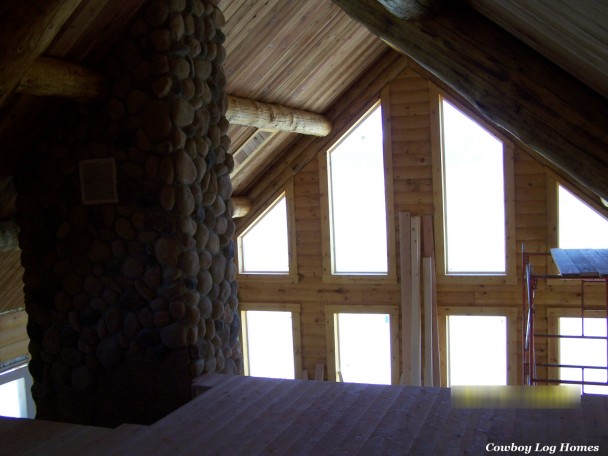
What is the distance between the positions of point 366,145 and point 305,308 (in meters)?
2.16

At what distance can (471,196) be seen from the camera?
717 cm

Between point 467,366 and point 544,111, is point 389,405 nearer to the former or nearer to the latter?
point 544,111

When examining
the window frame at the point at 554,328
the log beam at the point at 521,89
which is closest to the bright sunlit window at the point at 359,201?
the window frame at the point at 554,328

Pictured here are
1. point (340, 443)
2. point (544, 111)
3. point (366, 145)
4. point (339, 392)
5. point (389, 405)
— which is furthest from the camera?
point (366, 145)

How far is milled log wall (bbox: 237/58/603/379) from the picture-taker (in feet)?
22.6

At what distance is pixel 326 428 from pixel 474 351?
15.7 ft

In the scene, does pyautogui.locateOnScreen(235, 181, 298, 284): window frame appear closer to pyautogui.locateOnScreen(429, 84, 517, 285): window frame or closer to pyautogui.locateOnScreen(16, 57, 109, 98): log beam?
pyautogui.locateOnScreen(429, 84, 517, 285): window frame

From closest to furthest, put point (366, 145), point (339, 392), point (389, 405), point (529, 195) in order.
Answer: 1. point (389, 405)
2. point (339, 392)
3. point (529, 195)
4. point (366, 145)

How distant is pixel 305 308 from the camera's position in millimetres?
7820

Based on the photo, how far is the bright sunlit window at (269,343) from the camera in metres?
8.02

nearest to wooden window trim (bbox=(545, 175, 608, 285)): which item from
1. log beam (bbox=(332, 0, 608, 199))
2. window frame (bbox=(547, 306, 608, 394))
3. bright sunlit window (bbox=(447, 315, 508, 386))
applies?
window frame (bbox=(547, 306, 608, 394))

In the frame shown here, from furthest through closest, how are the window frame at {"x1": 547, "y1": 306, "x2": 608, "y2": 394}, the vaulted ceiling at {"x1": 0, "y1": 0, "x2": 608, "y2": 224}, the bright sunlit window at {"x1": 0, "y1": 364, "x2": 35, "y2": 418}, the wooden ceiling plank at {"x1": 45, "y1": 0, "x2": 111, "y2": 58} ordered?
the window frame at {"x1": 547, "y1": 306, "x2": 608, "y2": 394}, the bright sunlit window at {"x1": 0, "y1": 364, "x2": 35, "y2": 418}, the wooden ceiling plank at {"x1": 45, "y1": 0, "x2": 111, "y2": 58}, the vaulted ceiling at {"x1": 0, "y1": 0, "x2": 608, "y2": 224}

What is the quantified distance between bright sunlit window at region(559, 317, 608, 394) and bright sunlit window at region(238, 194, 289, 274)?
335 cm

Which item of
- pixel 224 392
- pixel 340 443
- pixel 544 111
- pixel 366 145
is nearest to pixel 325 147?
pixel 366 145
